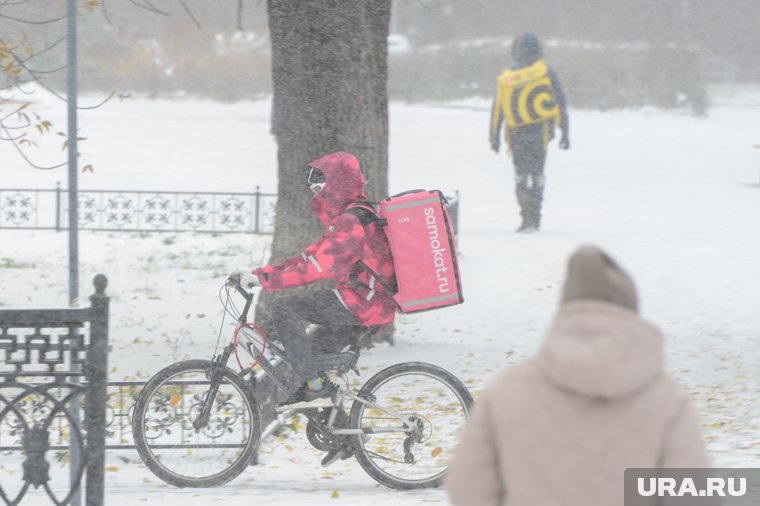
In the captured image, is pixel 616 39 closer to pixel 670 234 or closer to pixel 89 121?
pixel 89 121

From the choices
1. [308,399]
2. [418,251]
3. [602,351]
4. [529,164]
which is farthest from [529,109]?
[602,351]

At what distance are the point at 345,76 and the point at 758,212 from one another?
1217 cm

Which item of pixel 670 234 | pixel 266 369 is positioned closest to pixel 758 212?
pixel 670 234

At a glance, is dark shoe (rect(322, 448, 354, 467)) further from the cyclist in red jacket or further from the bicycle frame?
the cyclist in red jacket

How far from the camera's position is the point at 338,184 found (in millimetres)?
5504

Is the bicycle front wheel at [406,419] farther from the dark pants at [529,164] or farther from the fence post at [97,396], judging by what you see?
the dark pants at [529,164]

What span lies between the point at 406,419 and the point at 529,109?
30.9 ft

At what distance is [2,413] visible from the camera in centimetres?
493

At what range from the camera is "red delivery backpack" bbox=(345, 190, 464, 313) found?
555 centimetres

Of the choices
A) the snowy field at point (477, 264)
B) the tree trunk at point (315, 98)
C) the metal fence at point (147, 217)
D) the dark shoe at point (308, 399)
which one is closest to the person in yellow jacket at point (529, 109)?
the snowy field at point (477, 264)

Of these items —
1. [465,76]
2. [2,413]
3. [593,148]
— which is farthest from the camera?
[465,76]

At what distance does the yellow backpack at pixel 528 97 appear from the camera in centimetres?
1445

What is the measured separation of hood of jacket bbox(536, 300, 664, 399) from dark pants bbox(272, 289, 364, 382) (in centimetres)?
303

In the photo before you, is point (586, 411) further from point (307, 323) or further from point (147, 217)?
point (147, 217)
